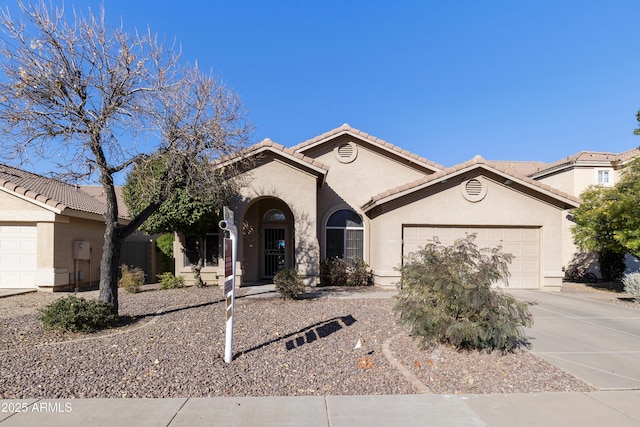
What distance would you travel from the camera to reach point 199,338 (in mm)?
7074

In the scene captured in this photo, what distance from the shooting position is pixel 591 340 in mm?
7508

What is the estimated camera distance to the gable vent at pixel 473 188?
47.1 feet

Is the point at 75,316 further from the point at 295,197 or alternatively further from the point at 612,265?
the point at 612,265

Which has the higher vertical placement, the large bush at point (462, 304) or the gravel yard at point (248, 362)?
the large bush at point (462, 304)

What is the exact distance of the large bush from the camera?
5922 mm

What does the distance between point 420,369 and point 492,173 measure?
1052cm

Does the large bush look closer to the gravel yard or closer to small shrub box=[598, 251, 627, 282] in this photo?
the gravel yard

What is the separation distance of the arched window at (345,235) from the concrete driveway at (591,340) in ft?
22.6

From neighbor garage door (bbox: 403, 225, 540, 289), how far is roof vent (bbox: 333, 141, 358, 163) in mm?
4000

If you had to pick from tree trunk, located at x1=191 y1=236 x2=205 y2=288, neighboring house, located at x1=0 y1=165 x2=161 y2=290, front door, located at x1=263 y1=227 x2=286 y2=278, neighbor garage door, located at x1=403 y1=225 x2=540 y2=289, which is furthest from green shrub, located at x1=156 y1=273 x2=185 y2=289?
neighbor garage door, located at x1=403 y1=225 x2=540 y2=289

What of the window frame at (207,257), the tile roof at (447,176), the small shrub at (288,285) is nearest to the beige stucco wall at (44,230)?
the window frame at (207,257)

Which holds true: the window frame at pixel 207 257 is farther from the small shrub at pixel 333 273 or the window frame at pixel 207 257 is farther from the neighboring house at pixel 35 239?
the small shrub at pixel 333 273

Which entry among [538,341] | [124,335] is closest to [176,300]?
[124,335]

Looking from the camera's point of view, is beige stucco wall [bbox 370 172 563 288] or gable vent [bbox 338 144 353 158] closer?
beige stucco wall [bbox 370 172 563 288]
